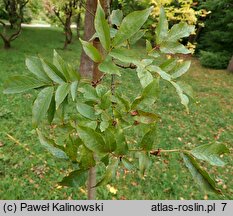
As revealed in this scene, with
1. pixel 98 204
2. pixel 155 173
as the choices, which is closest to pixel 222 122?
pixel 155 173

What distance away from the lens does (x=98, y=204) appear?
1528mm

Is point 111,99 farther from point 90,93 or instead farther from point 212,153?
point 212,153

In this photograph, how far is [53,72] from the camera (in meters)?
0.95

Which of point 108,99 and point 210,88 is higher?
point 108,99

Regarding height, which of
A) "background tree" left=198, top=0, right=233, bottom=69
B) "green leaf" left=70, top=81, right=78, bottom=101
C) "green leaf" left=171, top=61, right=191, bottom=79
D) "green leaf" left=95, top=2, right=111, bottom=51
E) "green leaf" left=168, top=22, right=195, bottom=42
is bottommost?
"background tree" left=198, top=0, right=233, bottom=69

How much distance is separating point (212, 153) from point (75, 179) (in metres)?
0.45

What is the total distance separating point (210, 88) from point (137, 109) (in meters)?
10.6

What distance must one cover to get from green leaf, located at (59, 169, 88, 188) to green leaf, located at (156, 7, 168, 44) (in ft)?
1.73

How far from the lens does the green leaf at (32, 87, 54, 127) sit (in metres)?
0.90

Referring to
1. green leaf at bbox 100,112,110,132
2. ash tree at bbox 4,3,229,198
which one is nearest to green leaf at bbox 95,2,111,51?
ash tree at bbox 4,3,229,198

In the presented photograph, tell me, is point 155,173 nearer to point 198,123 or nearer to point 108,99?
point 198,123

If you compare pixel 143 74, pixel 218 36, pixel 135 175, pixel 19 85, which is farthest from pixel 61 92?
pixel 218 36

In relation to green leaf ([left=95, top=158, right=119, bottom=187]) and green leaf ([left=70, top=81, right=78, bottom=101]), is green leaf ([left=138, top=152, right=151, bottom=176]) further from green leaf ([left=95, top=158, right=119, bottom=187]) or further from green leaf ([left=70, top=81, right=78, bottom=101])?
green leaf ([left=70, top=81, right=78, bottom=101])

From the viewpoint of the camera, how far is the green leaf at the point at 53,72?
0.93 meters
